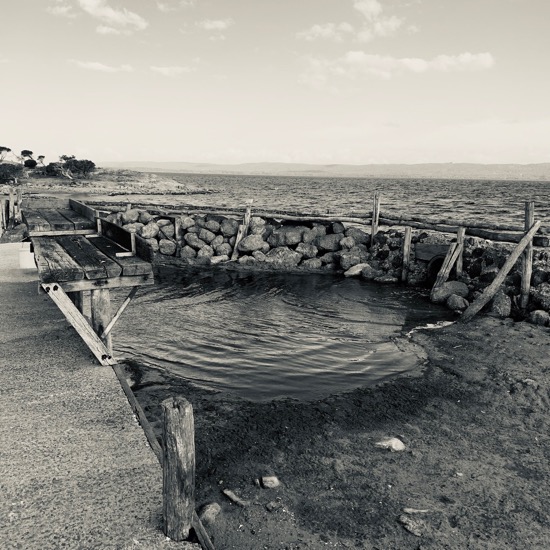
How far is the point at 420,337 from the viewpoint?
10.2 meters

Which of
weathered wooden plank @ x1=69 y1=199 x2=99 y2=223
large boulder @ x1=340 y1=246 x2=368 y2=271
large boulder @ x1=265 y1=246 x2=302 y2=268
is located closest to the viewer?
weathered wooden plank @ x1=69 y1=199 x2=99 y2=223

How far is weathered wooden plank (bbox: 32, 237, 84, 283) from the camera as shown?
5.52 metres

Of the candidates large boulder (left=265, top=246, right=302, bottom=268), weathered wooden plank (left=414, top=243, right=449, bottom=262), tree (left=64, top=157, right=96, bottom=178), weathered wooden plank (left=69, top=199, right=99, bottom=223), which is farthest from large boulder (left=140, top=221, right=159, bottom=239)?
tree (left=64, top=157, right=96, bottom=178)

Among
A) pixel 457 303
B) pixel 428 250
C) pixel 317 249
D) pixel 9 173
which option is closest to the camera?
pixel 457 303

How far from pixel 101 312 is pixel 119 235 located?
126 centimetres

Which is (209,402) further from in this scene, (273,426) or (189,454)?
(189,454)

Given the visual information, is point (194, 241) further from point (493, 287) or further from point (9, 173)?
point (9, 173)

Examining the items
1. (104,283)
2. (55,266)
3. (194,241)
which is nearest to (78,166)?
(194,241)

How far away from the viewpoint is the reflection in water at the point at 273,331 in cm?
804

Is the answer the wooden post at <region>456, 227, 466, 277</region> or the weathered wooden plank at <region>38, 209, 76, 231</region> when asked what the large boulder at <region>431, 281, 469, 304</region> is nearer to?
the wooden post at <region>456, 227, 466, 277</region>

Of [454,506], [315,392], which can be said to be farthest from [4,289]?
[454,506]

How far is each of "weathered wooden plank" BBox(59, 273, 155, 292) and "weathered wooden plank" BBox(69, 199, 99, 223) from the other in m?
3.54

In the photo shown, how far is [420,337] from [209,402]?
4.99 meters

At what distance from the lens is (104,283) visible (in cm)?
589
